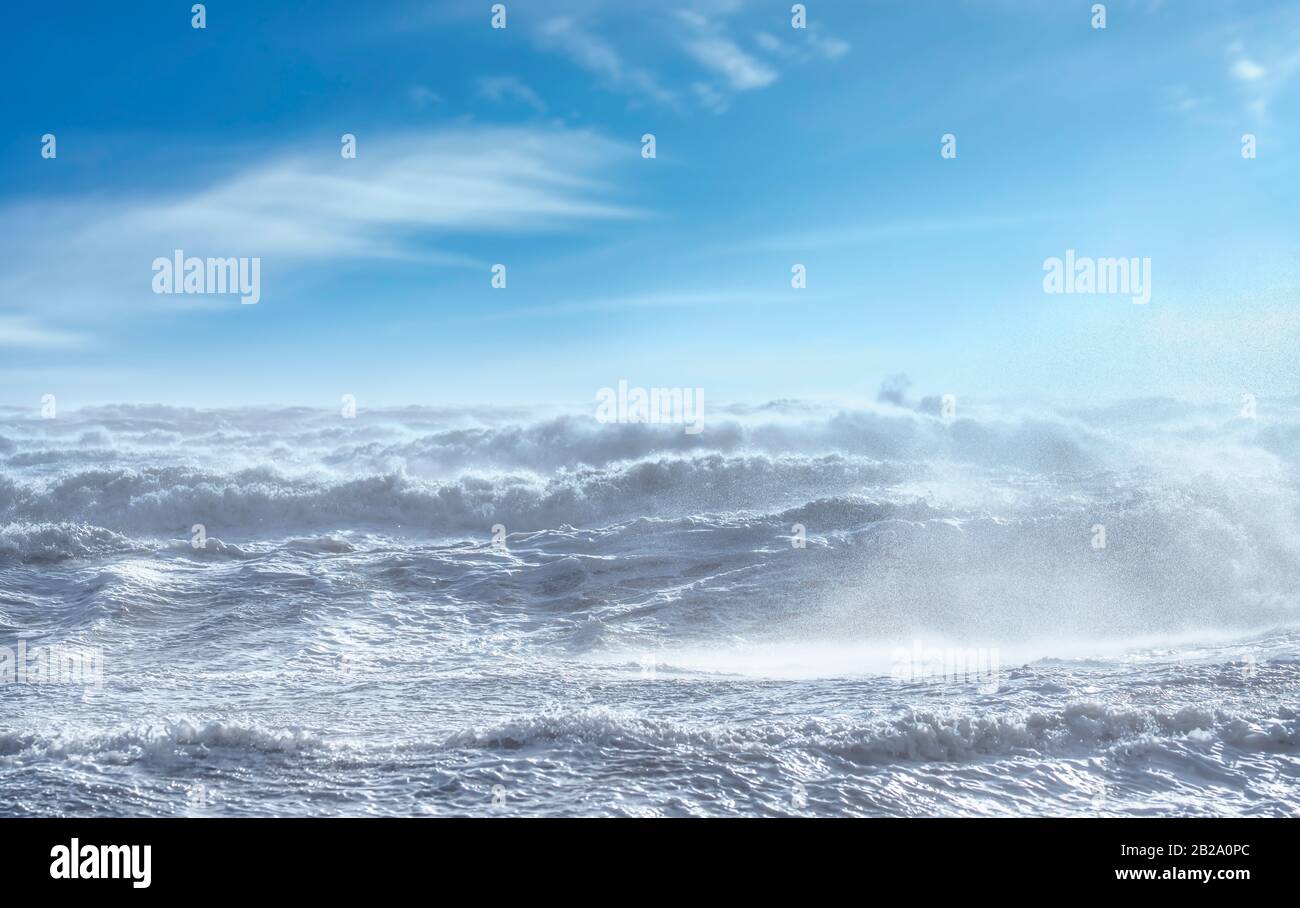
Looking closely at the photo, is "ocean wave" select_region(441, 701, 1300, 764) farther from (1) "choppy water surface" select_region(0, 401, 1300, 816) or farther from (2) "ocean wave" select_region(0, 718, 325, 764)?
(2) "ocean wave" select_region(0, 718, 325, 764)

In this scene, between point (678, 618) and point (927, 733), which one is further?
point (678, 618)

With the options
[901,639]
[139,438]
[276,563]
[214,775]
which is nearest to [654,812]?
[214,775]

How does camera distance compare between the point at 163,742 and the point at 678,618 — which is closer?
the point at 163,742

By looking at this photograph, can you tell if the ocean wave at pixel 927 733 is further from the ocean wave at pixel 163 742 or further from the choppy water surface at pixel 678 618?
the ocean wave at pixel 163 742

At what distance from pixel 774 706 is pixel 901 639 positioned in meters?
3.38

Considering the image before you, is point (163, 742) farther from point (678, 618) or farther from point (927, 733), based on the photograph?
point (678, 618)

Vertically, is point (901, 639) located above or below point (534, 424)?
below

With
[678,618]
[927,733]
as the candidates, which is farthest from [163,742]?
[678,618]

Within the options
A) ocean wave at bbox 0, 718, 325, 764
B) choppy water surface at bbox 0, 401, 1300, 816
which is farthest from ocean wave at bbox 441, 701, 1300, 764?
ocean wave at bbox 0, 718, 325, 764

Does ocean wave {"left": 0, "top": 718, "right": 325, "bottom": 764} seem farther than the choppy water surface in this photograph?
Yes
